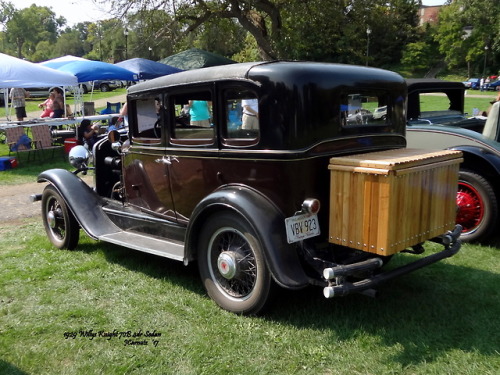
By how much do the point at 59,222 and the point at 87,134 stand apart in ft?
19.4

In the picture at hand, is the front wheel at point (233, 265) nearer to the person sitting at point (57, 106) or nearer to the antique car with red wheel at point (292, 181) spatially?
the antique car with red wheel at point (292, 181)

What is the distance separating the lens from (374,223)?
115 inches

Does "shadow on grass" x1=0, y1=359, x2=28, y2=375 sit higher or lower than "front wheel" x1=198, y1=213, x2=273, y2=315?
lower

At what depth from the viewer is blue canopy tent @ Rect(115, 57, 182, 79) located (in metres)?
14.8

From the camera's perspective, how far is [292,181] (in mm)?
3174

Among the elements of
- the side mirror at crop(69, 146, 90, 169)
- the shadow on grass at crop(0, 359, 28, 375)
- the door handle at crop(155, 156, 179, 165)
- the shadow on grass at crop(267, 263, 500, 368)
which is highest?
the door handle at crop(155, 156, 179, 165)

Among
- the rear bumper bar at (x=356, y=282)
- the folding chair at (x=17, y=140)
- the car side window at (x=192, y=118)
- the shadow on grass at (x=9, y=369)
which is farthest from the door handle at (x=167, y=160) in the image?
the folding chair at (x=17, y=140)

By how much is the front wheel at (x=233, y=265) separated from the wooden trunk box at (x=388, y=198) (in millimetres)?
578

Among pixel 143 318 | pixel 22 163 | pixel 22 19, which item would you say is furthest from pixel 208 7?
pixel 22 19

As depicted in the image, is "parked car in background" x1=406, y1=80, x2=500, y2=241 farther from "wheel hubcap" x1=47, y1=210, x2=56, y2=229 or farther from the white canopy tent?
the white canopy tent

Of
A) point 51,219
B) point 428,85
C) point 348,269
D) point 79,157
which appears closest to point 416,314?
point 348,269

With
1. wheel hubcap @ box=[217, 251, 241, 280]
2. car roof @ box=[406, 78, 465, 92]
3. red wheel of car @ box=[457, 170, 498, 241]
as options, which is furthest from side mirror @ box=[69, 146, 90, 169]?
red wheel of car @ box=[457, 170, 498, 241]

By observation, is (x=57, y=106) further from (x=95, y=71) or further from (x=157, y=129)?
(x=157, y=129)

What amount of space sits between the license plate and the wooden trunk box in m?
0.12
